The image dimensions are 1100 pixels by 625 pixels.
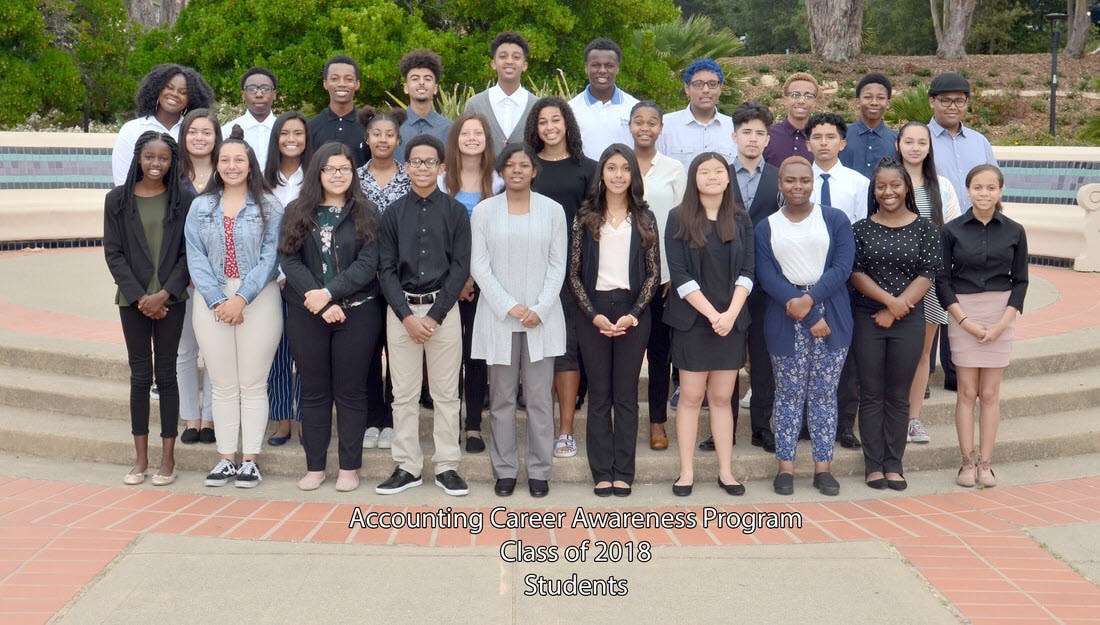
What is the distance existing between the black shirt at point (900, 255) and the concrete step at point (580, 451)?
107 cm

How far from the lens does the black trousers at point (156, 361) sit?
5746mm

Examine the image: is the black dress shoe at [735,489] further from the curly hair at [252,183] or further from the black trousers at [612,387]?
the curly hair at [252,183]

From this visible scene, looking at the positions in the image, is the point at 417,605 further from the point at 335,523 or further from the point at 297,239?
the point at 297,239

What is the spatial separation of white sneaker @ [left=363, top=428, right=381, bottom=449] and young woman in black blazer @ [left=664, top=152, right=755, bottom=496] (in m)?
1.83

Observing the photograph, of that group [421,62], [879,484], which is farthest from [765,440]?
[421,62]

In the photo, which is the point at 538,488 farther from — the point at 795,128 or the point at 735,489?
the point at 795,128

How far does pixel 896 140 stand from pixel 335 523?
13.2 feet

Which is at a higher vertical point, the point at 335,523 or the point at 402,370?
the point at 402,370

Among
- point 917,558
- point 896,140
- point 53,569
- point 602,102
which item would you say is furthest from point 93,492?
point 896,140

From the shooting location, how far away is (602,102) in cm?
672

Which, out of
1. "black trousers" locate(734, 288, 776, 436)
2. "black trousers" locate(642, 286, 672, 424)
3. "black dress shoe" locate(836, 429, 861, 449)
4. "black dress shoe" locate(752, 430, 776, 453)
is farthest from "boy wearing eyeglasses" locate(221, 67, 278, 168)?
"black dress shoe" locate(836, 429, 861, 449)

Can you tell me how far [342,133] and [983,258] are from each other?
3.83 metres

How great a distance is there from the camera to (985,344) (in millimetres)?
5828

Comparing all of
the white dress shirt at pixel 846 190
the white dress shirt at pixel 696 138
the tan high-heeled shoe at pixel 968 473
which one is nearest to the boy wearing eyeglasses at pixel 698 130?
the white dress shirt at pixel 696 138
